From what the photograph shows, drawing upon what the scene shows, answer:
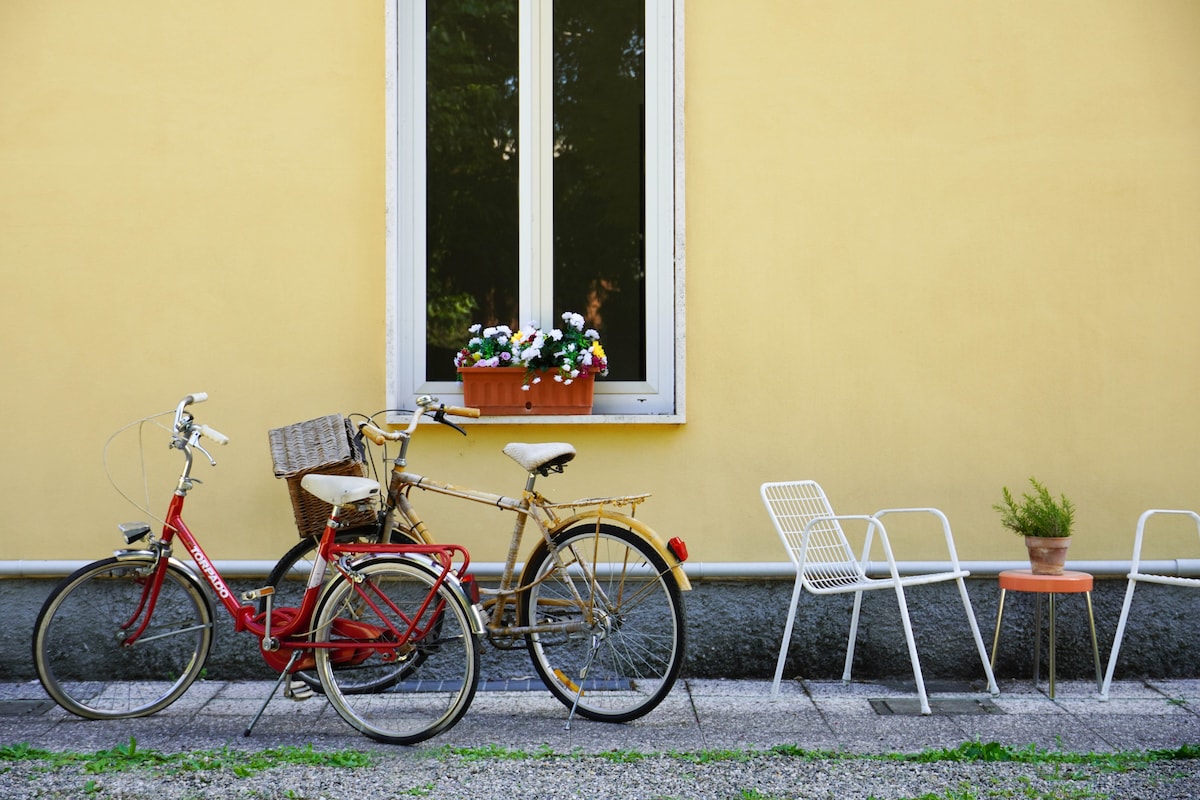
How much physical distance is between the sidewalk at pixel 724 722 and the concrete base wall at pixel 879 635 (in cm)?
11

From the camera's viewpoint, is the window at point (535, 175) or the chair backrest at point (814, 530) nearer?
the chair backrest at point (814, 530)

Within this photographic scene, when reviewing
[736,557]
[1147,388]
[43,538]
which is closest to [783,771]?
[736,557]

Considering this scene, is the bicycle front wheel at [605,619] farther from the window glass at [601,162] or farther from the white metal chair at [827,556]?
the window glass at [601,162]

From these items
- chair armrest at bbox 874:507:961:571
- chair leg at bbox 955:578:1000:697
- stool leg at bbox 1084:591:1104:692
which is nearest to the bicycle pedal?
chair armrest at bbox 874:507:961:571

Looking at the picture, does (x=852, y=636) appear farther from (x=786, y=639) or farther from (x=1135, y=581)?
(x=1135, y=581)

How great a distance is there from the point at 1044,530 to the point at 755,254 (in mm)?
1712

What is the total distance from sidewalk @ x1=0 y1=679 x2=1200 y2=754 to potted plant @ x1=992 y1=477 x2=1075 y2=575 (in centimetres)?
56

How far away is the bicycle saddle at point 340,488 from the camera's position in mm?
4188

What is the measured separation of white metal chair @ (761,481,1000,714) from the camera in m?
4.65

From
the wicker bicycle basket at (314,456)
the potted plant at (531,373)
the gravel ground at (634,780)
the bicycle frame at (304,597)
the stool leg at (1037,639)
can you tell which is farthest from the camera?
the potted plant at (531,373)

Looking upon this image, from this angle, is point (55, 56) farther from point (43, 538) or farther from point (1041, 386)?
point (1041, 386)

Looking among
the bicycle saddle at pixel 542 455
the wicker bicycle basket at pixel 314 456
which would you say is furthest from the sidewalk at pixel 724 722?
the bicycle saddle at pixel 542 455

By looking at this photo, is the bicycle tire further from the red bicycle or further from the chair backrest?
the chair backrest

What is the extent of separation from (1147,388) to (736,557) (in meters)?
2.00
